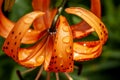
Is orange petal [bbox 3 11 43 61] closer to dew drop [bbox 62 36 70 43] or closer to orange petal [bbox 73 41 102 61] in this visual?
dew drop [bbox 62 36 70 43]

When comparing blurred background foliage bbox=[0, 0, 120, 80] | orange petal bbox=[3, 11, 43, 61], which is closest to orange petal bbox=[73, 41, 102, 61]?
blurred background foliage bbox=[0, 0, 120, 80]

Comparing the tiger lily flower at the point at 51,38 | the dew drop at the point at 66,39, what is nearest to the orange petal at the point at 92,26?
the tiger lily flower at the point at 51,38

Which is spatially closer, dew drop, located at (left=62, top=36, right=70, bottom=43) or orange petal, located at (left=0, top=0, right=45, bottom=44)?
dew drop, located at (left=62, top=36, right=70, bottom=43)

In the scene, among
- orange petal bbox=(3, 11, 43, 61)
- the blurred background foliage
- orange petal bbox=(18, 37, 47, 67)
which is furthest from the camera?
the blurred background foliage

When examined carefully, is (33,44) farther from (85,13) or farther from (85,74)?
(85,74)

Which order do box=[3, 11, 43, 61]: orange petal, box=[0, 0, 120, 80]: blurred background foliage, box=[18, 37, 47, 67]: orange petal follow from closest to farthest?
box=[3, 11, 43, 61]: orange petal → box=[18, 37, 47, 67]: orange petal → box=[0, 0, 120, 80]: blurred background foliage

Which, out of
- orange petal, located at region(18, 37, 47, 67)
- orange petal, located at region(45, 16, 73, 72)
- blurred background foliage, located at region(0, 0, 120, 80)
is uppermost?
orange petal, located at region(45, 16, 73, 72)

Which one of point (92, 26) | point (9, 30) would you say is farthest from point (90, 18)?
point (9, 30)
